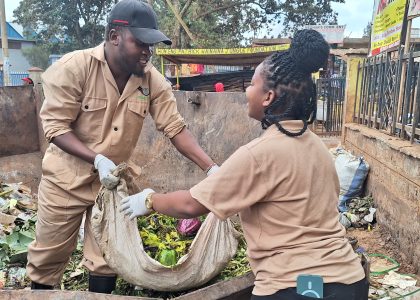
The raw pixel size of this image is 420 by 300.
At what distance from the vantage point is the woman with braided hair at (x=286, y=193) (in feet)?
5.10

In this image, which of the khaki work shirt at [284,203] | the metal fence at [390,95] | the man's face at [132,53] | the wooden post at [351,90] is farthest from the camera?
the wooden post at [351,90]

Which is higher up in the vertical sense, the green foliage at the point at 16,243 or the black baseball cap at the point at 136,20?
the black baseball cap at the point at 136,20

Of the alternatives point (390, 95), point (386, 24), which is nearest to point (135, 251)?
point (390, 95)

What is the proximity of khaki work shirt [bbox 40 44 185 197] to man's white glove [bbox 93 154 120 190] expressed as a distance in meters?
0.18

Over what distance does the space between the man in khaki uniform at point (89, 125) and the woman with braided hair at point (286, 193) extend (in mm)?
875

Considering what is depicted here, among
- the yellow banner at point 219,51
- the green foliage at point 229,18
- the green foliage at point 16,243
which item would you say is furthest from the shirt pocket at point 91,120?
the green foliage at point 229,18

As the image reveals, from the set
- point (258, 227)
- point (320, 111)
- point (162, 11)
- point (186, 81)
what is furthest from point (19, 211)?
point (162, 11)

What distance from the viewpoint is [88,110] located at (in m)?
2.45

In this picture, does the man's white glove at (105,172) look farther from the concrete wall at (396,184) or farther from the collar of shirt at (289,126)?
the concrete wall at (396,184)

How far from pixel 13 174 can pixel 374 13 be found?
579 centimetres

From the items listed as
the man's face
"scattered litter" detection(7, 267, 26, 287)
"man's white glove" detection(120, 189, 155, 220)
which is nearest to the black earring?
the man's face

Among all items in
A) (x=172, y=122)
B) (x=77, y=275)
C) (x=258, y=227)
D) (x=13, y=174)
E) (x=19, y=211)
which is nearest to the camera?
(x=258, y=227)

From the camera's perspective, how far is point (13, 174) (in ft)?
17.8

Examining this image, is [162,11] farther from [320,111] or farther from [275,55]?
[275,55]
